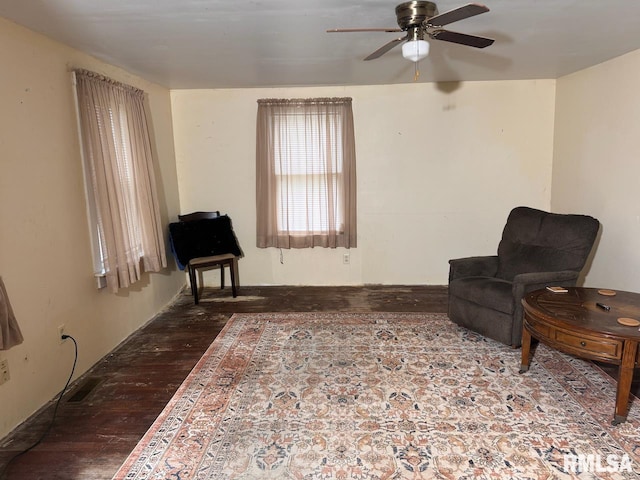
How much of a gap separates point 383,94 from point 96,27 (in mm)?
2851

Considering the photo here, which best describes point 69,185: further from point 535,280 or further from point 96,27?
point 535,280

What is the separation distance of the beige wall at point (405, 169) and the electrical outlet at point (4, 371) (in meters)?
2.70

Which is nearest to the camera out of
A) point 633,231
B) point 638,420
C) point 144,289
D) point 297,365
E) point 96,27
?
point 638,420

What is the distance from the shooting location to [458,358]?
2.87 meters

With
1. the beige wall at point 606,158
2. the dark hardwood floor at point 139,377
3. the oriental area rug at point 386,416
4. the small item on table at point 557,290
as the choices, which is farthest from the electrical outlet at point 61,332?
the beige wall at point 606,158

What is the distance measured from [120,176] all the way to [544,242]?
3.42 meters

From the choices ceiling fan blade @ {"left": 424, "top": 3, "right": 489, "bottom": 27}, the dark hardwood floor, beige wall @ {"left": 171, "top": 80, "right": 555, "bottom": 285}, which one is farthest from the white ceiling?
the dark hardwood floor

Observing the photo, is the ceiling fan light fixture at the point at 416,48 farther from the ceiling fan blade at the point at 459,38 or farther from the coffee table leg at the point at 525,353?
the coffee table leg at the point at 525,353

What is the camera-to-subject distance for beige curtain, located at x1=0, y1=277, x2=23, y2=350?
1.97m

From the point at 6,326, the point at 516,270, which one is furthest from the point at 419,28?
the point at 6,326

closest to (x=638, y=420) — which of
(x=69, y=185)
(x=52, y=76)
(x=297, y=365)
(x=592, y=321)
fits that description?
(x=592, y=321)

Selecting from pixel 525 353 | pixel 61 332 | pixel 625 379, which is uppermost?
pixel 61 332

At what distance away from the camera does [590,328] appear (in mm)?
2096

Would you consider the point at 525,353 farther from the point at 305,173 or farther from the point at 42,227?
the point at 42,227
